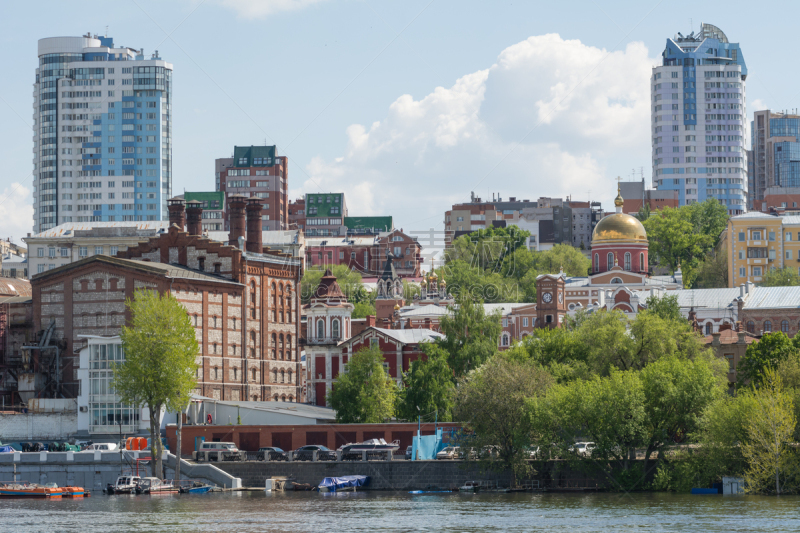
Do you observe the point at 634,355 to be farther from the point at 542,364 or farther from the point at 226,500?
the point at 226,500

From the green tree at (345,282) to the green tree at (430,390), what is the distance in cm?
5998

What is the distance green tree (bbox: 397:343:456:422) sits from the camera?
9275 cm

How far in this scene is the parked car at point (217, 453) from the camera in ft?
281

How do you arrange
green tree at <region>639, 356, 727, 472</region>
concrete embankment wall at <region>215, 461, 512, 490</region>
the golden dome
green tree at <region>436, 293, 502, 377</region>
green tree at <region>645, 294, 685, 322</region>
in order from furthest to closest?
the golden dome
green tree at <region>645, 294, 685, 322</region>
green tree at <region>436, 293, 502, 377</region>
concrete embankment wall at <region>215, 461, 512, 490</region>
green tree at <region>639, 356, 727, 472</region>

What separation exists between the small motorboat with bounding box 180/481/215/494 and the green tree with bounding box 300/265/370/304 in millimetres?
71535

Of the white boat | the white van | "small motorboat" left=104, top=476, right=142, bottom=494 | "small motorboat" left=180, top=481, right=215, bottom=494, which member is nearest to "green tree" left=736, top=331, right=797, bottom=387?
the white boat

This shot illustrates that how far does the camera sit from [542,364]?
90.1m

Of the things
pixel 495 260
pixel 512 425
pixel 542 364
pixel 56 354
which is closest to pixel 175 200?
pixel 56 354

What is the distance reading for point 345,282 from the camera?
174m

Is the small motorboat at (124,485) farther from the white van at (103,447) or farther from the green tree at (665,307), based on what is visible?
the green tree at (665,307)

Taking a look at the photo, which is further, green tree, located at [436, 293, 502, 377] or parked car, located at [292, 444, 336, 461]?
green tree, located at [436, 293, 502, 377]

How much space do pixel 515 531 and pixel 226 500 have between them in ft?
76.2

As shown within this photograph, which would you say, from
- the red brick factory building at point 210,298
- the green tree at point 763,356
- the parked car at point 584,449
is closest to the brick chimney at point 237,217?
the red brick factory building at point 210,298

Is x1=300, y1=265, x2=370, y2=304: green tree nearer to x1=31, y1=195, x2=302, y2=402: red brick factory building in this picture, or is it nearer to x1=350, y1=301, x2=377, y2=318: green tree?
x1=350, y1=301, x2=377, y2=318: green tree
